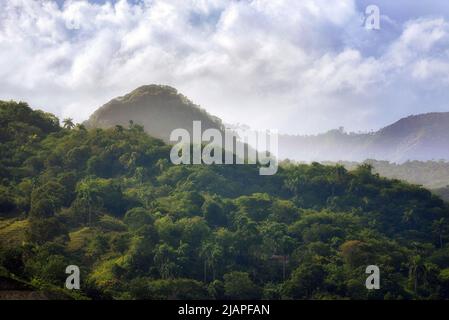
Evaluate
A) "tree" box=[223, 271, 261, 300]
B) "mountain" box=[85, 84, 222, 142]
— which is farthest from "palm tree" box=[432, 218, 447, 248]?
"mountain" box=[85, 84, 222, 142]

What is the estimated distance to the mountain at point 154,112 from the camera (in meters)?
179

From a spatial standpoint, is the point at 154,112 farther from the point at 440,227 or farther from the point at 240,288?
the point at 240,288

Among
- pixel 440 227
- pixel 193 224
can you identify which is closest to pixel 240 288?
pixel 193 224

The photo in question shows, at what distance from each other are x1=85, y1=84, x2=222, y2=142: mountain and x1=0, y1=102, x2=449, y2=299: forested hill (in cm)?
4308

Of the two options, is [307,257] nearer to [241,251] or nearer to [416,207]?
[241,251]

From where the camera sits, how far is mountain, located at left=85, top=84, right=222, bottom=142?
17912 centimetres

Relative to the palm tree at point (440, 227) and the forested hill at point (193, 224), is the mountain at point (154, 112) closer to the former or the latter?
the forested hill at point (193, 224)

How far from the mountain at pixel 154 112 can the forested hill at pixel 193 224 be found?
43.1m

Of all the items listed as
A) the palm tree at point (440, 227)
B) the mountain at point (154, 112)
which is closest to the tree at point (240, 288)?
the palm tree at point (440, 227)

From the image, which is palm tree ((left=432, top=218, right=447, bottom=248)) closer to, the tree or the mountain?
the tree

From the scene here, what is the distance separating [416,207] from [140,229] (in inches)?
2216

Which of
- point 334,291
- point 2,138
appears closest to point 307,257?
point 334,291

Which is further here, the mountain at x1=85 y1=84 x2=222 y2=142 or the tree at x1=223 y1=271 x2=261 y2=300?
the mountain at x1=85 y1=84 x2=222 y2=142

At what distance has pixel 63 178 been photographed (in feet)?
321
